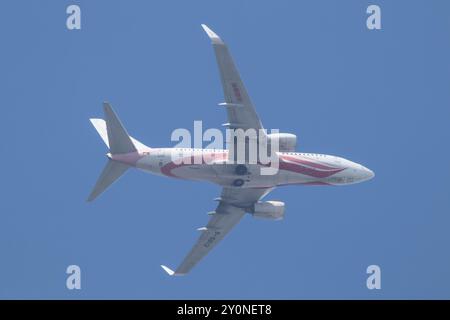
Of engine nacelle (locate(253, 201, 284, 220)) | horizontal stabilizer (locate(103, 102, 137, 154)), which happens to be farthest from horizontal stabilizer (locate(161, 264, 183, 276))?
horizontal stabilizer (locate(103, 102, 137, 154))

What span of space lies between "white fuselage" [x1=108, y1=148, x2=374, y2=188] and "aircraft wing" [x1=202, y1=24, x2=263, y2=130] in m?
3.66

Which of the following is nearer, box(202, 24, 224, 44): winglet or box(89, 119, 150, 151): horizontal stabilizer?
box(202, 24, 224, 44): winglet

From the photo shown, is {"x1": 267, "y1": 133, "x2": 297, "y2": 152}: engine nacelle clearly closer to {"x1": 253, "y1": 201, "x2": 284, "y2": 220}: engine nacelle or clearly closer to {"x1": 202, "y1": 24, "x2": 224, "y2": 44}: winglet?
{"x1": 253, "y1": 201, "x2": 284, "y2": 220}: engine nacelle

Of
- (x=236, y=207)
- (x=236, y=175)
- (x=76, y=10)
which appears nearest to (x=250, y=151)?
(x=236, y=175)

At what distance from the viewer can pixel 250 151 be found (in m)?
71.8

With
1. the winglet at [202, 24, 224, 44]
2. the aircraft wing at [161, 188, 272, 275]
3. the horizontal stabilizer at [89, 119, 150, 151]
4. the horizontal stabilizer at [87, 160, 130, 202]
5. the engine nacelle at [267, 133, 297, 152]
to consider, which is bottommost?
the aircraft wing at [161, 188, 272, 275]

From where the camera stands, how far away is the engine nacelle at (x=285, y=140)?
235 feet

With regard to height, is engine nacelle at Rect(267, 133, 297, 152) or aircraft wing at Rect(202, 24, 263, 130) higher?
aircraft wing at Rect(202, 24, 263, 130)

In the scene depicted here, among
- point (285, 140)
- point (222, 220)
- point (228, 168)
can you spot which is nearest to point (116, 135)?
point (228, 168)

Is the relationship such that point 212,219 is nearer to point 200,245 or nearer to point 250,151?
point 200,245

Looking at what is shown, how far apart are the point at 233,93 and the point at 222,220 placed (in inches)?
559

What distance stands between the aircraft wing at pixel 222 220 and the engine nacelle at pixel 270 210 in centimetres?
97

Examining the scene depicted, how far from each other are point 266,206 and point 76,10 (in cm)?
1923

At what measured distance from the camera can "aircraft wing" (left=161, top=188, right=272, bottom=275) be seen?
256 ft
